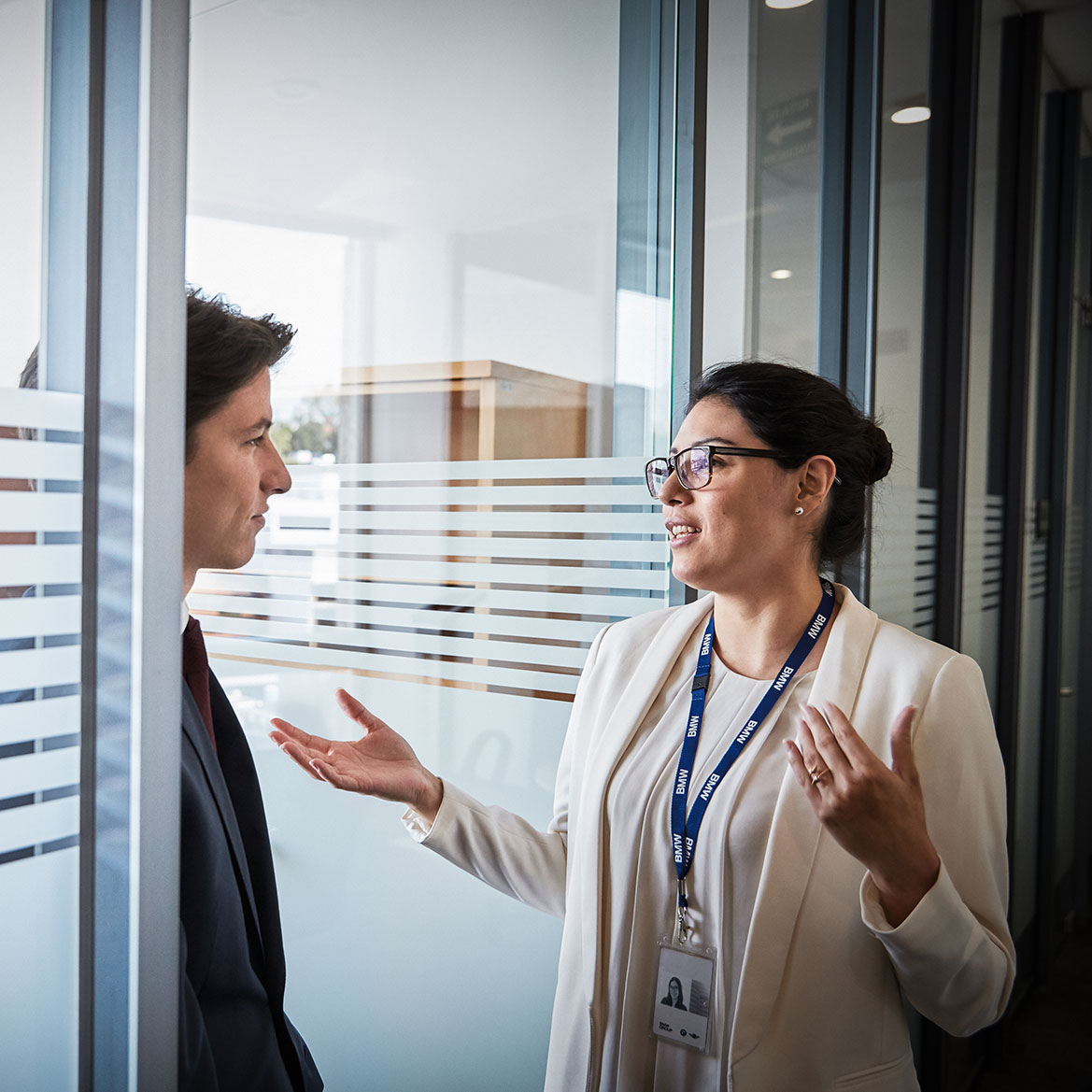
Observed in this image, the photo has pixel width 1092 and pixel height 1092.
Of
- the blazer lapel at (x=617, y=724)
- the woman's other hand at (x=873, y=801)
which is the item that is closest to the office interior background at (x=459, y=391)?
the blazer lapel at (x=617, y=724)

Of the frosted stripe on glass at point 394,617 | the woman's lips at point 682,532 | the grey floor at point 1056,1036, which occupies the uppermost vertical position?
the woman's lips at point 682,532

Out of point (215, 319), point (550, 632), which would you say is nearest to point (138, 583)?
point (215, 319)

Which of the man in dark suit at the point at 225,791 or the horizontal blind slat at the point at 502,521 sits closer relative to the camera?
the man in dark suit at the point at 225,791

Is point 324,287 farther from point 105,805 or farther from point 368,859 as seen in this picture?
point 368,859

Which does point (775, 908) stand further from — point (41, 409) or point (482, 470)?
point (41, 409)

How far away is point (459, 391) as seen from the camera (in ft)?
5.57

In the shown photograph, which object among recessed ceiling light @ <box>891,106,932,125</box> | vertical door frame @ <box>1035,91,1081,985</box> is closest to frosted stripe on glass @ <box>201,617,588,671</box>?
recessed ceiling light @ <box>891,106,932,125</box>

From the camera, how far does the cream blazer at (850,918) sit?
1.31m

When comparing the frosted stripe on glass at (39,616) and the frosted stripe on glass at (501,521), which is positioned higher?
the frosted stripe on glass at (501,521)

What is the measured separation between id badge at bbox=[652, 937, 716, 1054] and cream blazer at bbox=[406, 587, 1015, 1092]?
5cm

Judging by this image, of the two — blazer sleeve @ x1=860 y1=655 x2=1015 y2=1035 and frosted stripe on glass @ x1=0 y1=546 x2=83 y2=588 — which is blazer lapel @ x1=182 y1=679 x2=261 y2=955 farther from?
blazer sleeve @ x1=860 y1=655 x2=1015 y2=1035

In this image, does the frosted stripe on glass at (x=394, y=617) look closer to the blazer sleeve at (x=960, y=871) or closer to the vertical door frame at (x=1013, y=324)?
the blazer sleeve at (x=960, y=871)

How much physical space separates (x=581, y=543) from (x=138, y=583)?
1031 mm

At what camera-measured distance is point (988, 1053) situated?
3.21 metres
